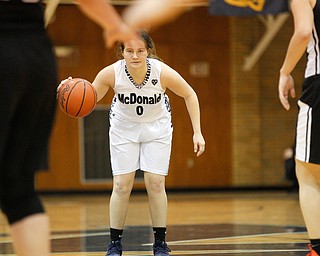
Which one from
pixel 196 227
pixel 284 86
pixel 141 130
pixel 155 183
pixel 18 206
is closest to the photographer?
pixel 18 206

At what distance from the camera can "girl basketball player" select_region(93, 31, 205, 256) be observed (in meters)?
6.38

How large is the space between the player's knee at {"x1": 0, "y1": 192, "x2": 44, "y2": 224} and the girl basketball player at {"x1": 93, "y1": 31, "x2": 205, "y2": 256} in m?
3.00

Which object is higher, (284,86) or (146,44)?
(146,44)

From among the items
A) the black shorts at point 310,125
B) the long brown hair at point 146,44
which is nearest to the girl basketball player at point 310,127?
the black shorts at point 310,125

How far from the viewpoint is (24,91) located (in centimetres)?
322

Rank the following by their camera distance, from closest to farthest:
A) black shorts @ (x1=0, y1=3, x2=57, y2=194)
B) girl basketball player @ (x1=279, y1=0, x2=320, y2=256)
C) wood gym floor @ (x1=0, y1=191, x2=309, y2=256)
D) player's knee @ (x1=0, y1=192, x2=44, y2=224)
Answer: black shorts @ (x1=0, y1=3, x2=57, y2=194)
player's knee @ (x1=0, y1=192, x2=44, y2=224)
girl basketball player @ (x1=279, y1=0, x2=320, y2=256)
wood gym floor @ (x1=0, y1=191, x2=309, y2=256)

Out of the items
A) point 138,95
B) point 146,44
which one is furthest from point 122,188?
point 146,44

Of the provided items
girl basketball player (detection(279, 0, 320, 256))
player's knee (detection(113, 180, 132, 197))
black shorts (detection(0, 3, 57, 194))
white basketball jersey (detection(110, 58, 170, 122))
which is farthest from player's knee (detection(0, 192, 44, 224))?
Result: white basketball jersey (detection(110, 58, 170, 122))

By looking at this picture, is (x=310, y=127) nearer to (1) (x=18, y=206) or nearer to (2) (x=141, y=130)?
(2) (x=141, y=130)

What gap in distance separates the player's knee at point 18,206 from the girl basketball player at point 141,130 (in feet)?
9.84

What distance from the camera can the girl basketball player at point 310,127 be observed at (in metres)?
5.23

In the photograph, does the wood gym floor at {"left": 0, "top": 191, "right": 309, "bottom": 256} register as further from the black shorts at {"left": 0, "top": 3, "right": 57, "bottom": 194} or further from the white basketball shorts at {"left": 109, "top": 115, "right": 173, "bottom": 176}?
the black shorts at {"left": 0, "top": 3, "right": 57, "bottom": 194}

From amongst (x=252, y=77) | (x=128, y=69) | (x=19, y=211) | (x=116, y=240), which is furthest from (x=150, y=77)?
(x=252, y=77)

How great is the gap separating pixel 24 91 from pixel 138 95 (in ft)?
10.7
